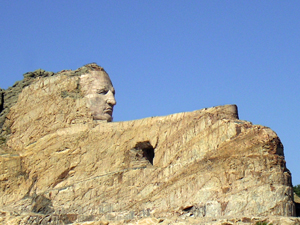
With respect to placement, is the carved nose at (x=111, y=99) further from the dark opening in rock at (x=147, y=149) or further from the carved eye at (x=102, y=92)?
the dark opening in rock at (x=147, y=149)

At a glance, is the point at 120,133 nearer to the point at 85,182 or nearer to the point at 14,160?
the point at 85,182

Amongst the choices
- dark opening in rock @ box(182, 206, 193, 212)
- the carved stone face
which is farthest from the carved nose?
dark opening in rock @ box(182, 206, 193, 212)

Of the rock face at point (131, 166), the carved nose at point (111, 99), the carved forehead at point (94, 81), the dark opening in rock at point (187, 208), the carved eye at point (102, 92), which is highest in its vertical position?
the carved forehead at point (94, 81)

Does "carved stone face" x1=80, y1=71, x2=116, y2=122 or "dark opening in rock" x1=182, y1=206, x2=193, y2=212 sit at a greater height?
"carved stone face" x1=80, y1=71, x2=116, y2=122

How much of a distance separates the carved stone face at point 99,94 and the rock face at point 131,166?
0.34 metres

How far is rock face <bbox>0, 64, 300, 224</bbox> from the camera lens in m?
25.6

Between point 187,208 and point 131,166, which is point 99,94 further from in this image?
point 187,208

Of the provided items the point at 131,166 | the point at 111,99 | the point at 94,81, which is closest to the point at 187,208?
the point at 131,166

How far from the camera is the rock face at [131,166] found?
25.6 m

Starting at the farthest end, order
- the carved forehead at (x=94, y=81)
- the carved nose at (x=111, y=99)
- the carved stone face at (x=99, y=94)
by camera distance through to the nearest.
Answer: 1. the carved forehead at (x=94, y=81)
2. the carved nose at (x=111, y=99)
3. the carved stone face at (x=99, y=94)

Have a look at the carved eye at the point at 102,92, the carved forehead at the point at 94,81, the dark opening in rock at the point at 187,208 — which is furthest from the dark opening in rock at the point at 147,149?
the dark opening in rock at the point at 187,208

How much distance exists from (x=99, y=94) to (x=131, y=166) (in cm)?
398

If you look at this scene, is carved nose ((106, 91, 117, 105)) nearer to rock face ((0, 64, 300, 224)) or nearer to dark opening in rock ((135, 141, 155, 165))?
rock face ((0, 64, 300, 224))

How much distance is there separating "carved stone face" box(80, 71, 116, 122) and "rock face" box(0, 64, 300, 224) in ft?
1.13
